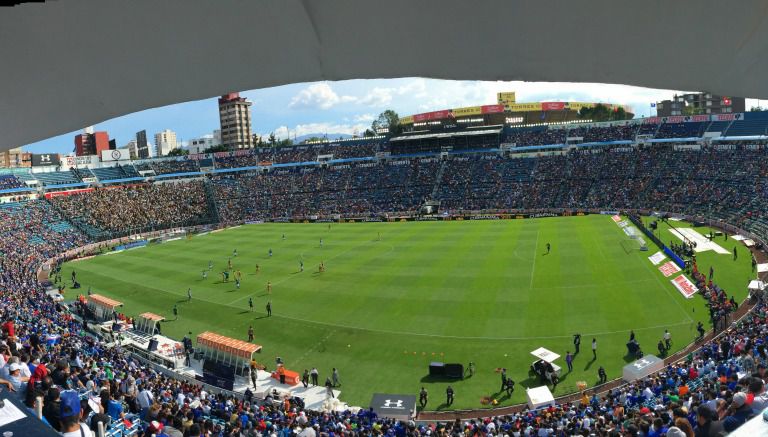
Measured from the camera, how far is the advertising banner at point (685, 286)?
27.8m

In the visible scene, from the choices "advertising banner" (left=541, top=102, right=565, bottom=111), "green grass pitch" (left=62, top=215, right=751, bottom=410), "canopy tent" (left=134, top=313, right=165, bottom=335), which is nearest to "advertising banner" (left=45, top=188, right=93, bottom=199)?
"green grass pitch" (left=62, top=215, right=751, bottom=410)

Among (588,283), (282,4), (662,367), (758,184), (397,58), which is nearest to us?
(282,4)

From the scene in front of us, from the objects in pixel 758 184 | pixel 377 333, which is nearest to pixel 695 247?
pixel 758 184

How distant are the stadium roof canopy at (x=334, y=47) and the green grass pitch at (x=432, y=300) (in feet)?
59.9

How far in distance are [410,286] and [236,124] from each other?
16285 centimetres

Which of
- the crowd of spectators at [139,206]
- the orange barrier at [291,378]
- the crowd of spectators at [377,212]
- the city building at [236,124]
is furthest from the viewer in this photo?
the city building at [236,124]

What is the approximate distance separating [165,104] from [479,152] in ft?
272

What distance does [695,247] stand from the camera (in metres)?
35.9

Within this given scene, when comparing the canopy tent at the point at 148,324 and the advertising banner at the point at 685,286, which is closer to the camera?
the canopy tent at the point at 148,324

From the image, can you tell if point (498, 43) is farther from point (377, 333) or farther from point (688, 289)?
point (688, 289)

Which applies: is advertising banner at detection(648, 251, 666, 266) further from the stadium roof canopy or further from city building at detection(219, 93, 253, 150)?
city building at detection(219, 93, 253, 150)

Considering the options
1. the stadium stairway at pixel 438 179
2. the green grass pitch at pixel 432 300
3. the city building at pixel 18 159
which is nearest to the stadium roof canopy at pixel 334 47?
the green grass pitch at pixel 432 300

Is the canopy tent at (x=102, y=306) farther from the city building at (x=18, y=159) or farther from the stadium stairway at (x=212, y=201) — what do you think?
the city building at (x=18, y=159)

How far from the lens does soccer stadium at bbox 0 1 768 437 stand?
9875 millimetres
